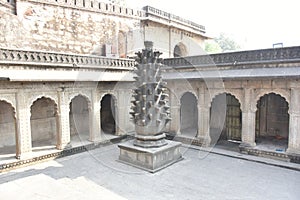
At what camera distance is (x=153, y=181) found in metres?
6.90

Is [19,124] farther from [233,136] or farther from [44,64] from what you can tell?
[233,136]

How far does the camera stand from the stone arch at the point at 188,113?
1345 centimetres

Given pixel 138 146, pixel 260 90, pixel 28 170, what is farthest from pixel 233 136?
pixel 28 170

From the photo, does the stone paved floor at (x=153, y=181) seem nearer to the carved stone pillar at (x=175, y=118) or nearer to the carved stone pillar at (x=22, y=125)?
the carved stone pillar at (x=22, y=125)

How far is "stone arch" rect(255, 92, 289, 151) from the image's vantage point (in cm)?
1074

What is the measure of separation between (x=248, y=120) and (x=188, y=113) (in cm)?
519

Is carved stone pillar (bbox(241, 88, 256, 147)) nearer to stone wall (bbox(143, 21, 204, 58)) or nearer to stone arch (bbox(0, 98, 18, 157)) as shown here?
stone wall (bbox(143, 21, 204, 58))

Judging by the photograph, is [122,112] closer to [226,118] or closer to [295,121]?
[226,118]

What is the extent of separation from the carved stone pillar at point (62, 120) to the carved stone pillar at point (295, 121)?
8.83 metres

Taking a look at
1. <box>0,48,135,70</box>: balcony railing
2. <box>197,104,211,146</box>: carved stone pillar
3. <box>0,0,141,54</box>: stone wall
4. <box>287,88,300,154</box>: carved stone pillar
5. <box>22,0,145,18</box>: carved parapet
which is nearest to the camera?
<box>0,48,135,70</box>: balcony railing

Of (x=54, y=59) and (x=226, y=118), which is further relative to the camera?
(x=226, y=118)

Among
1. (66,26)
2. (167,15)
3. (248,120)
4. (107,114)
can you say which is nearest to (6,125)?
(107,114)

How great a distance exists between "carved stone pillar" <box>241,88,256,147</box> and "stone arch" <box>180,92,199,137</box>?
Answer: 4.01 m

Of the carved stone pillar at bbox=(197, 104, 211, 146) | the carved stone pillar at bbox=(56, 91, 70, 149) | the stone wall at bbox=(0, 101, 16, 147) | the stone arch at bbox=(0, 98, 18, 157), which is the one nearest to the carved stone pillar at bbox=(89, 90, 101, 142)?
the carved stone pillar at bbox=(56, 91, 70, 149)
